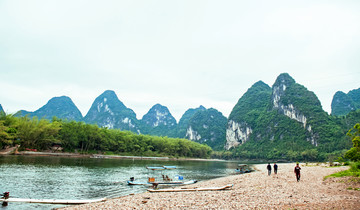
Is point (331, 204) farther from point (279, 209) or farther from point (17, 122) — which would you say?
point (17, 122)

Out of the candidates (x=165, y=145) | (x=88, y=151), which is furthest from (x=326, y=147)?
(x=88, y=151)

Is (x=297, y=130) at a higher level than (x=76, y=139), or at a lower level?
higher

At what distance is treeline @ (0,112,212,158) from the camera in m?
65.8

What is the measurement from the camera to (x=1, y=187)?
20.0m

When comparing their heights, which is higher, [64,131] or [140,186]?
[64,131]

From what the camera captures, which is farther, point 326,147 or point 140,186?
point 326,147

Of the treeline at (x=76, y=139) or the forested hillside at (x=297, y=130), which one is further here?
the forested hillside at (x=297, y=130)

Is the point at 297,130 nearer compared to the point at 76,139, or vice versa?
the point at 76,139

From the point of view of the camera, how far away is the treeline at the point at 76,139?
2589 inches

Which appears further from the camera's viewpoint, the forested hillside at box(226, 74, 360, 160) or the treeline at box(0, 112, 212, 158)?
the forested hillside at box(226, 74, 360, 160)

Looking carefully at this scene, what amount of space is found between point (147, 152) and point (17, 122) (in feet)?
185

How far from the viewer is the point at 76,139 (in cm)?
8012

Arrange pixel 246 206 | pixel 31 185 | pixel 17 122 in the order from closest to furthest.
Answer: pixel 246 206 → pixel 31 185 → pixel 17 122

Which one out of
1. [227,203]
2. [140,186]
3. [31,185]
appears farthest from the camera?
[140,186]
